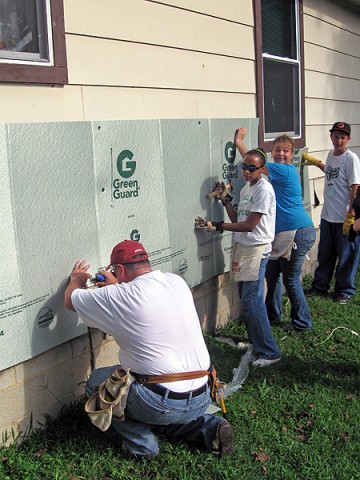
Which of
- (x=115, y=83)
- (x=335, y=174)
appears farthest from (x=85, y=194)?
(x=335, y=174)

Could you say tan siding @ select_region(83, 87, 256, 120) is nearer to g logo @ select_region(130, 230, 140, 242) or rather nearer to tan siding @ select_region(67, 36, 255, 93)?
tan siding @ select_region(67, 36, 255, 93)

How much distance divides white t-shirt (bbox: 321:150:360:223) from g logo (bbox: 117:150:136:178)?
3023mm

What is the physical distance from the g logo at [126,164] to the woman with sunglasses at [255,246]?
0.96 m

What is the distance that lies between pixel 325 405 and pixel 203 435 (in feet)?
3.45

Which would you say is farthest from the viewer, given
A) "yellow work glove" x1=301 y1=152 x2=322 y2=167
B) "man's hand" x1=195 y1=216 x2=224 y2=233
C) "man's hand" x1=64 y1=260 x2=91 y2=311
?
"yellow work glove" x1=301 y1=152 x2=322 y2=167

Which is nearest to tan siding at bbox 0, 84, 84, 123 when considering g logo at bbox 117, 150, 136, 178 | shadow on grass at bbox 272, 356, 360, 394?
g logo at bbox 117, 150, 136, 178

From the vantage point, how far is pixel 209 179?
4.82 meters

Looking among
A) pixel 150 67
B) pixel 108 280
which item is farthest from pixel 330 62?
pixel 108 280

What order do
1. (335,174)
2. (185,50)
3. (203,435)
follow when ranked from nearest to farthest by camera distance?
(203,435) < (185,50) < (335,174)

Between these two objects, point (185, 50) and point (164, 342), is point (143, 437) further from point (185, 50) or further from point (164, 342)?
point (185, 50)

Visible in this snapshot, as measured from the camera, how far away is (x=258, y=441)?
3.44m

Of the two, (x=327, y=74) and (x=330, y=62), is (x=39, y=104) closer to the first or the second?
(x=327, y=74)

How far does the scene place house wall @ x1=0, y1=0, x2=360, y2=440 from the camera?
3354mm

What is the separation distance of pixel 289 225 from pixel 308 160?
1534 mm
